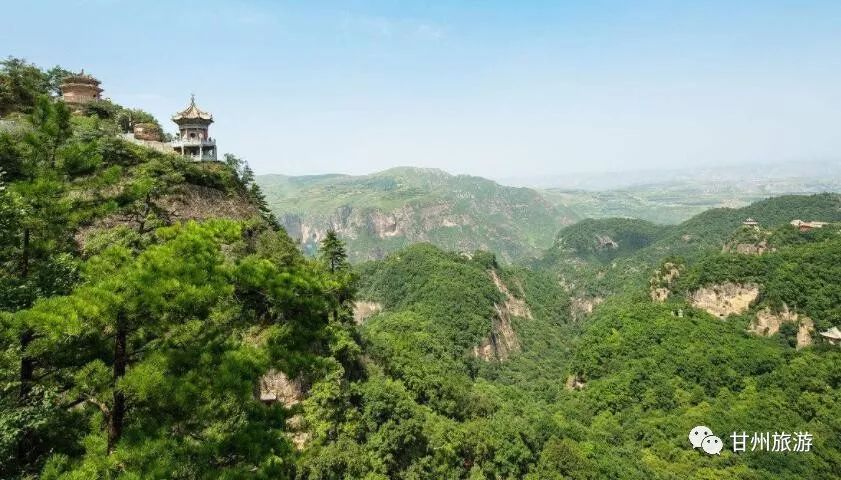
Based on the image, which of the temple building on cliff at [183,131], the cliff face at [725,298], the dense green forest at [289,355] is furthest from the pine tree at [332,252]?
the cliff face at [725,298]

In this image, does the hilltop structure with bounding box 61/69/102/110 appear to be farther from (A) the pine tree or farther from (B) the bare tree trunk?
(B) the bare tree trunk

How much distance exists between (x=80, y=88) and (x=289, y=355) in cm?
5636

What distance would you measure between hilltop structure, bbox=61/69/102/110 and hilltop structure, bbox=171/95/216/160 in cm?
1192

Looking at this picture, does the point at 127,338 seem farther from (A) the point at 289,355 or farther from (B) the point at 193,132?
(B) the point at 193,132

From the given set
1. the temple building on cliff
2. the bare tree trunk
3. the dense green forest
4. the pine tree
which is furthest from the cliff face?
the bare tree trunk

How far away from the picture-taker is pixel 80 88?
52406mm

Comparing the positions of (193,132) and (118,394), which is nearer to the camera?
(118,394)

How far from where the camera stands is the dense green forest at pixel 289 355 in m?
10.5

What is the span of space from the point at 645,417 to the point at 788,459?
17161 mm

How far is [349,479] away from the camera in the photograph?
28.8 meters

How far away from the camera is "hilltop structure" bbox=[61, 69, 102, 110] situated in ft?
169

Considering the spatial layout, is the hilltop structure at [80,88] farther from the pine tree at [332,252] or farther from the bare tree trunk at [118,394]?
the bare tree trunk at [118,394]

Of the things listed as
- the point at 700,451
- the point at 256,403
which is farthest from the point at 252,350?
the point at 700,451

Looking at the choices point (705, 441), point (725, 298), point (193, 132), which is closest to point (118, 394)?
point (193, 132)
